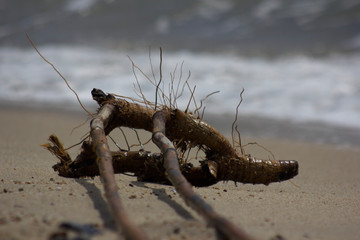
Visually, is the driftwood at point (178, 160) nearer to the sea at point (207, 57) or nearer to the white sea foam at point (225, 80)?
the sea at point (207, 57)

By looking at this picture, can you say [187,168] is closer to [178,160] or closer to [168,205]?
[178,160]

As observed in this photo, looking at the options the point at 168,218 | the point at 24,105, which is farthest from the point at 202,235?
the point at 24,105

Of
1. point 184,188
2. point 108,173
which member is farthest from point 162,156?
point 184,188

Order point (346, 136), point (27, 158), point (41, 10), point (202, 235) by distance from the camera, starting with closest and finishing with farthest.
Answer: point (202, 235) < point (27, 158) < point (346, 136) < point (41, 10)

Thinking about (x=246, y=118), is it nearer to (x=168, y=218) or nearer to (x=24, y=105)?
(x=24, y=105)

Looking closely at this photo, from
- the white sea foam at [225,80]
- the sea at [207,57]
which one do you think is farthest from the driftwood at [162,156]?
the white sea foam at [225,80]

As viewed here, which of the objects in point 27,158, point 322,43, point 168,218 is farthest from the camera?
point 322,43

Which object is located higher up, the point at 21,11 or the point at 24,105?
the point at 21,11

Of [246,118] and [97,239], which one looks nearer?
[97,239]
